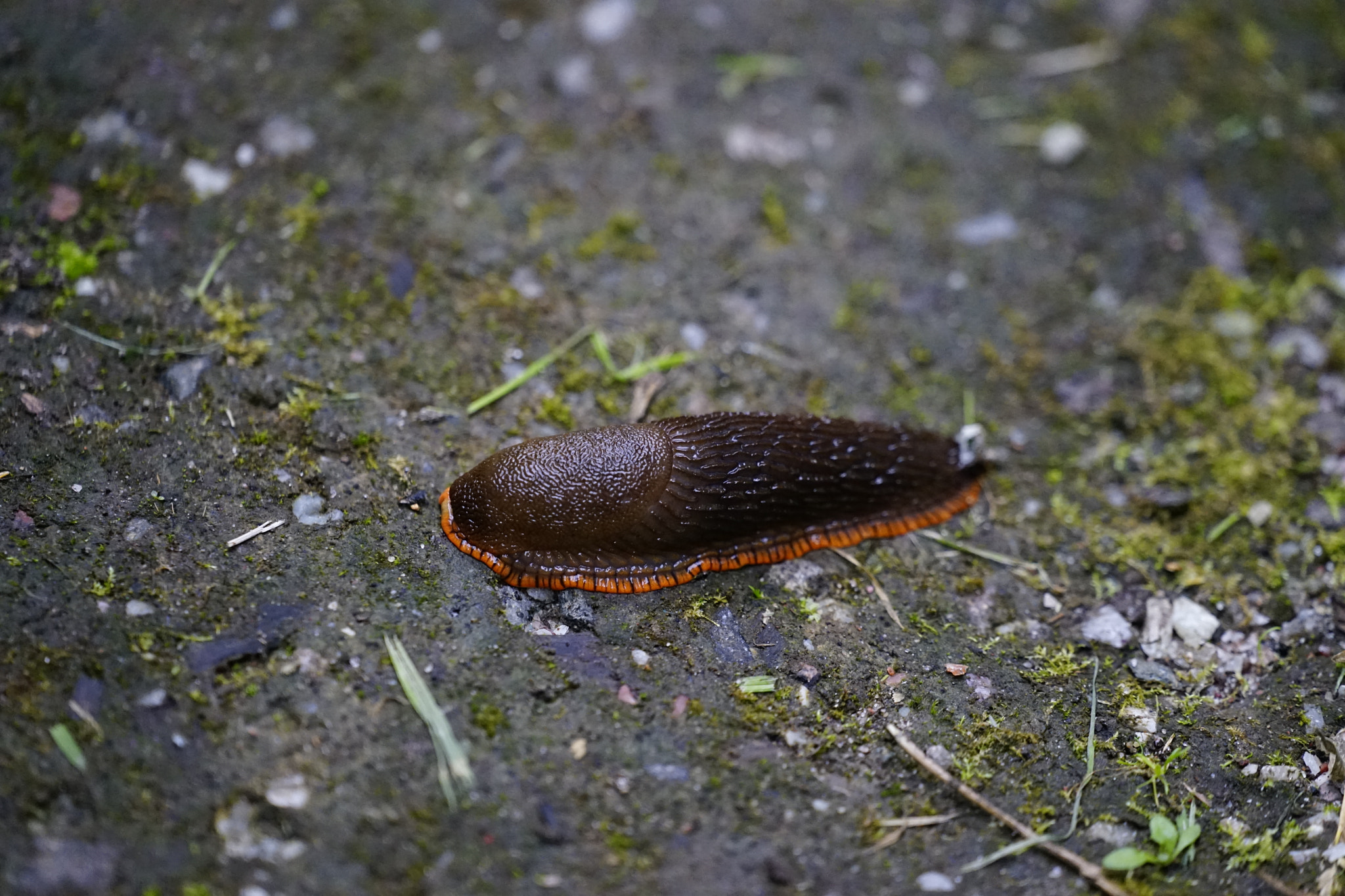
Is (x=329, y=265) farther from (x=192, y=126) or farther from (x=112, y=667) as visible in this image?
(x=112, y=667)

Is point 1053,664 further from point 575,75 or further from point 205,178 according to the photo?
point 205,178

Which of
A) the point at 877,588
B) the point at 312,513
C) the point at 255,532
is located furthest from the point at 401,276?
the point at 877,588

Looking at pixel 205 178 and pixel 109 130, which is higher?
pixel 109 130

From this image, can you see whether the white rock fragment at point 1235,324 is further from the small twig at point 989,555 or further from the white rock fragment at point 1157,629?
the small twig at point 989,555

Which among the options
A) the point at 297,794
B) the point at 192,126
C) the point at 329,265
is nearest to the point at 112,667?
the point at 297,794

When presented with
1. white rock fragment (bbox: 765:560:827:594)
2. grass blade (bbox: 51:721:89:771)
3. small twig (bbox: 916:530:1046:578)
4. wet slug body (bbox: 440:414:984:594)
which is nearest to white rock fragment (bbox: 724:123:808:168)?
wet slug body (bbox: 440:414:984:594)

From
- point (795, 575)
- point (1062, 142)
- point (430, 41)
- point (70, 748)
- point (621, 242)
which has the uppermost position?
point (430, 41)

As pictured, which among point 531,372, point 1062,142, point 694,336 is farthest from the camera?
point 1062,142

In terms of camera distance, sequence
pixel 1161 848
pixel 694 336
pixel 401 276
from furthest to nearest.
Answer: pixel 694 336, pixel 401 276, pixel 1161 848

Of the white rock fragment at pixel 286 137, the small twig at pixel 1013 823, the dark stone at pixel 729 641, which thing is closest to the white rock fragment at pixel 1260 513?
the small twig at pixel 1013 823
